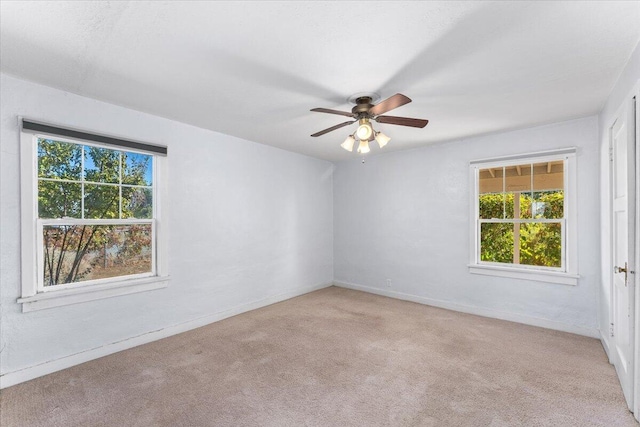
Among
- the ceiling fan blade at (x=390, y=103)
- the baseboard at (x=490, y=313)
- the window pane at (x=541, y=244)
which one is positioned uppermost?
the ceiling fan blade at (x=390, y=103)

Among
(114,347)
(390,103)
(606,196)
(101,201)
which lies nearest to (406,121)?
(390,103)

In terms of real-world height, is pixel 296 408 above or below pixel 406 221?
→ below

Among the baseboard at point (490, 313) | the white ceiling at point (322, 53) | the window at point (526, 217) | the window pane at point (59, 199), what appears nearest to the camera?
the white ceiling at point (322, 53)

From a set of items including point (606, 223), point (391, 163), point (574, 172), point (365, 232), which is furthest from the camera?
point (365, 232)

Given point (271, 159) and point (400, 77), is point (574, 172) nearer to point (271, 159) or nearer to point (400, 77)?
point (400, 77)

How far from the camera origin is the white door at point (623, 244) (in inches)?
80.0

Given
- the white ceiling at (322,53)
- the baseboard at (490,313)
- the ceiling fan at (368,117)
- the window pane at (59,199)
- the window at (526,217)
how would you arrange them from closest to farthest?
the white ceiling at (322,53)
the ceiling fan at (368,117)
the window pane at (59,199)
the baseboard at (490,313)
the window at (526,217)

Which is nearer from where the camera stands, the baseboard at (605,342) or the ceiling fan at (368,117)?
the ceiling fan at (368,117)

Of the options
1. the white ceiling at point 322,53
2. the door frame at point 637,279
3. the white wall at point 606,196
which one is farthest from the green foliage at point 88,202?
the white wall at point 606,196

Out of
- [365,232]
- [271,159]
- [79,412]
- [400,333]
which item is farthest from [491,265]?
[79,412]

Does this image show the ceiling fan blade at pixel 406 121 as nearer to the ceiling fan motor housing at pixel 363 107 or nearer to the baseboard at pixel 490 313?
the ceiling fan motor housing at pixel 363 107

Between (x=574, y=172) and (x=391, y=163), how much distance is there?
2.38m

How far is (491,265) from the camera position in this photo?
405cm

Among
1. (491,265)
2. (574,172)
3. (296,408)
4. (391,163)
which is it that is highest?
(391,163)
